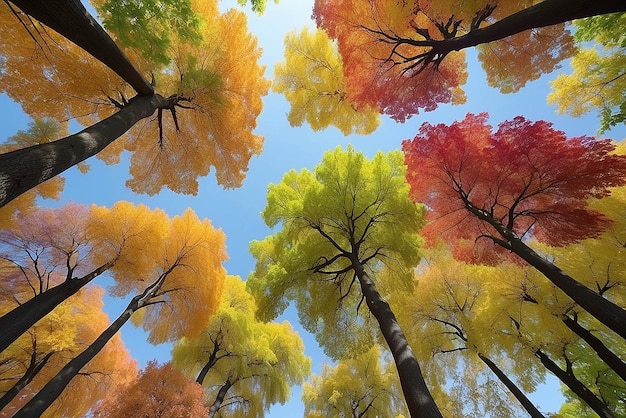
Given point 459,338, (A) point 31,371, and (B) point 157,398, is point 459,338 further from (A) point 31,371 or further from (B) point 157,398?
(A) point 31,371

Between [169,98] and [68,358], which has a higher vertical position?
[169,98]

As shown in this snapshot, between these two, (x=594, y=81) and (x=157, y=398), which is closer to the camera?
(x=157, y=398)

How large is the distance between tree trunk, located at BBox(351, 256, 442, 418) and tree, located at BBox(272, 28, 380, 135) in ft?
28.3

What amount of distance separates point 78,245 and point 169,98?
19.2ft

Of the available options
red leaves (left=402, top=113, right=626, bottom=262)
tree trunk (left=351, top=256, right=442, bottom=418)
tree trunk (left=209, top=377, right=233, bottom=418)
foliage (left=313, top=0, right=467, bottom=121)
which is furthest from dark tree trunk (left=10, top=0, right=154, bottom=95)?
tree trunk (left=209, top=377, right=233, bottom=418)

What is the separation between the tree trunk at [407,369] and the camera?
3.34 metres

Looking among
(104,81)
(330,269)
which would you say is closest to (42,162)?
(104,81)

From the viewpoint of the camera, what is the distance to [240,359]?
43.1ft

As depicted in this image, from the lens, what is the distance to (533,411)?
8016mm

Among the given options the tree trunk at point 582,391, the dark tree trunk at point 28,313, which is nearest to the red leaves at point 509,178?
the tree trunk at point 582,391

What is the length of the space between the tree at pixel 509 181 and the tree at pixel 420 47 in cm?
133

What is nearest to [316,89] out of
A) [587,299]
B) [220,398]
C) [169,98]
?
[169,98]

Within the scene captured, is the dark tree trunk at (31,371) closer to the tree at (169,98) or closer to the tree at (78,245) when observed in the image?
the tree at (78,245)

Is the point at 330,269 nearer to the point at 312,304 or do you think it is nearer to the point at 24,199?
Answer: the point at 312,304
